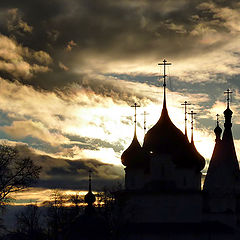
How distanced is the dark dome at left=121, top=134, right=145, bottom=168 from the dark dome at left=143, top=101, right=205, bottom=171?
0.71m

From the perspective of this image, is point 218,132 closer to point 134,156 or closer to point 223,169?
point 223,169

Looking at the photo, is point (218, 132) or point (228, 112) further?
point (228, 112)

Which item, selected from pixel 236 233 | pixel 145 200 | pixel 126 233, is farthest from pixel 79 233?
pixel 236 233

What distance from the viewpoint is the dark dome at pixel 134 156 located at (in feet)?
180

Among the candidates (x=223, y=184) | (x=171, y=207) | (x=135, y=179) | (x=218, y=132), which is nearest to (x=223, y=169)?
(x=223, y=184)

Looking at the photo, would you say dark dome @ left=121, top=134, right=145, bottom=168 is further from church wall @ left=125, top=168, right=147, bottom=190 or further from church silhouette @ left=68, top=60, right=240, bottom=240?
church wall @ left=125, top=168, right=147, bottom=190

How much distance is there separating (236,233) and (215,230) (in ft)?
6.60

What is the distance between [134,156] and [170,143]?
3.07 metres

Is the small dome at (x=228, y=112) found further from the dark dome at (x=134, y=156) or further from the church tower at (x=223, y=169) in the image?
the dark dome at (x=134, y=156)

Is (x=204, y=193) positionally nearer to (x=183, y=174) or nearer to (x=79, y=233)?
(x=183, y=174)

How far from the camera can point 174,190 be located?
53.5m

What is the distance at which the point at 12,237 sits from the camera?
50.1 meters

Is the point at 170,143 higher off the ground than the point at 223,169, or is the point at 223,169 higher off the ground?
the point at 170,143

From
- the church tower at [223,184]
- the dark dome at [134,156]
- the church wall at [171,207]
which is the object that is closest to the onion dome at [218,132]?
the church tower at [223,184]
